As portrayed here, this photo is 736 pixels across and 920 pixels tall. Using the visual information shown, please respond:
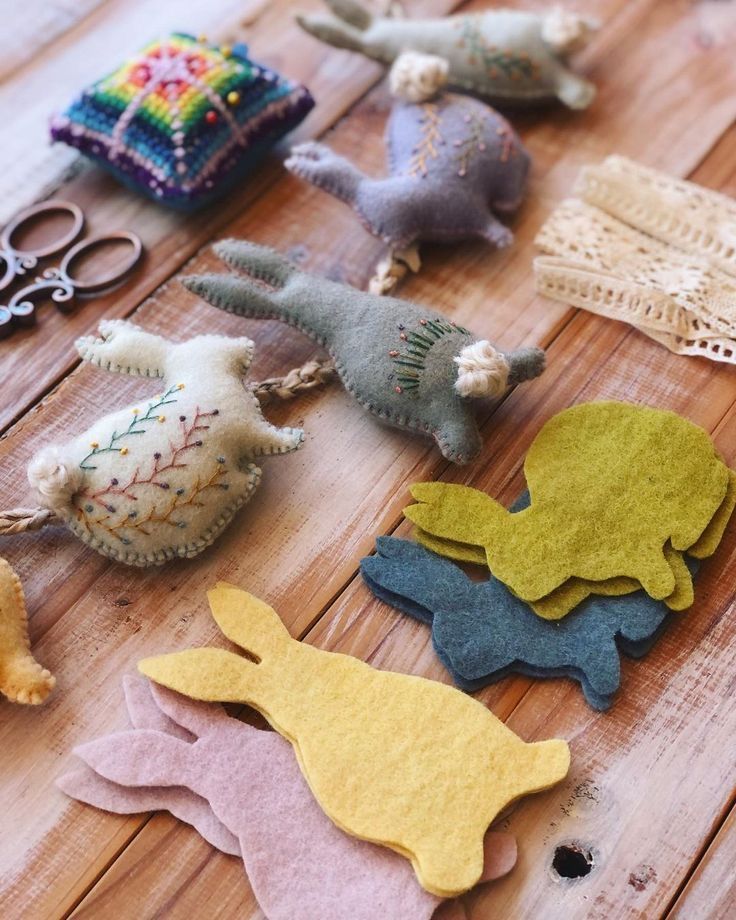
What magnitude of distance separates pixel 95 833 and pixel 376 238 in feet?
2.45

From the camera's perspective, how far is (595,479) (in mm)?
Result: 1014

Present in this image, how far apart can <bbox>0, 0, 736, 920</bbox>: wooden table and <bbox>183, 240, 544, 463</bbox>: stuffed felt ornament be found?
6 centimetres

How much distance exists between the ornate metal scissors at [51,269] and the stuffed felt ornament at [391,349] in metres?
0.17

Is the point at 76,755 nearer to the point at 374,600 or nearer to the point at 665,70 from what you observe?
the point at 374,600

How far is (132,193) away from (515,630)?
0.76 metres

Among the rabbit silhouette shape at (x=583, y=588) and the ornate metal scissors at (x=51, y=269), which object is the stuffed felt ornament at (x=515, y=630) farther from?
the ornate metal scissors at (x=51, y=269)

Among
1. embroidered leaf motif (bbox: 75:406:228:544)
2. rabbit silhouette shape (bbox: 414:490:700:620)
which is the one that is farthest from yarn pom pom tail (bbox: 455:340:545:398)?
embroidered leaf motif (bbox: 75:406:228:544)

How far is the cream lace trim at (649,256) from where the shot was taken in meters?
1.15

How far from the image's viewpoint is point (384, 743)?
0.89m

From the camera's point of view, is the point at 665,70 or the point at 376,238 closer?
the point at 376,238

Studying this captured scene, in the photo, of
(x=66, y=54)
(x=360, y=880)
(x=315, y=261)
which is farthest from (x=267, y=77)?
(x=360, y=880)

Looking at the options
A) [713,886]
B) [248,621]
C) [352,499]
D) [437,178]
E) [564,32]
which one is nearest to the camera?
[713,886]

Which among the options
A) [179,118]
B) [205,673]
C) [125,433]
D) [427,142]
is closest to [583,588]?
[205,673]

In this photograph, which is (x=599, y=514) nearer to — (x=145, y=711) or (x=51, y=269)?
(x=145, y=711)
